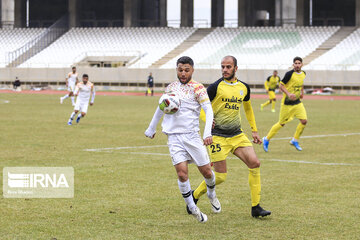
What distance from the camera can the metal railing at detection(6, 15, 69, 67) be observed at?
2734 inches

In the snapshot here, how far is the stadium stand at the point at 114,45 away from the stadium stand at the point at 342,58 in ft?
48.2

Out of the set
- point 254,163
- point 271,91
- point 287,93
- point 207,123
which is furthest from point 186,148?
point 271,91

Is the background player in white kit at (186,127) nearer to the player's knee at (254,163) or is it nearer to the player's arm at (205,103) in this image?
the player's arm at (205,103)

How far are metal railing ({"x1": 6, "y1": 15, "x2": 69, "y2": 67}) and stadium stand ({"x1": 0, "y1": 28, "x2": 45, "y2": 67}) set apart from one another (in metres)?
0.89

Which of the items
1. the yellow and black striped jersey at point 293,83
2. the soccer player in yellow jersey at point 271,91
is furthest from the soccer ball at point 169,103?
the soccer player in yellow jersey at point 271,91

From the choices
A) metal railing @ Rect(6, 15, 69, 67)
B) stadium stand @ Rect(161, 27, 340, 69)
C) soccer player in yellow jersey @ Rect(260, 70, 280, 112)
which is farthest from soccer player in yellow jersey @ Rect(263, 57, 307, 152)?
metal railing @ Rect(6, 15, 69, 67)

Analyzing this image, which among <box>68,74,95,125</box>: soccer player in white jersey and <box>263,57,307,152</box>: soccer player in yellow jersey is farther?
<box>68,74,95,125</box>: soccer player in white jersey

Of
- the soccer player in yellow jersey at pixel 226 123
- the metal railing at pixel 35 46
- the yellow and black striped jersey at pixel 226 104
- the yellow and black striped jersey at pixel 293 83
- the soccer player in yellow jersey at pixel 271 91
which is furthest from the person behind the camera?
the metal railing at pixel 35 46

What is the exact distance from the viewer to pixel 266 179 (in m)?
12.3

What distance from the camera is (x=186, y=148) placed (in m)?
8.64

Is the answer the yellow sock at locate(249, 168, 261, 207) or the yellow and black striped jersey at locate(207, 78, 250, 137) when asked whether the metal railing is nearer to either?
the yellow and black striped jersey at locate(207, 78, 250, 137)

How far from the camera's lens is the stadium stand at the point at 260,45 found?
61625 mm

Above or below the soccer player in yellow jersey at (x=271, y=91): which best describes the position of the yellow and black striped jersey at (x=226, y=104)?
above

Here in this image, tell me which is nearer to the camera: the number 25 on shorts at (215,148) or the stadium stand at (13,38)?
the number 25 on shorts at (215,148)
